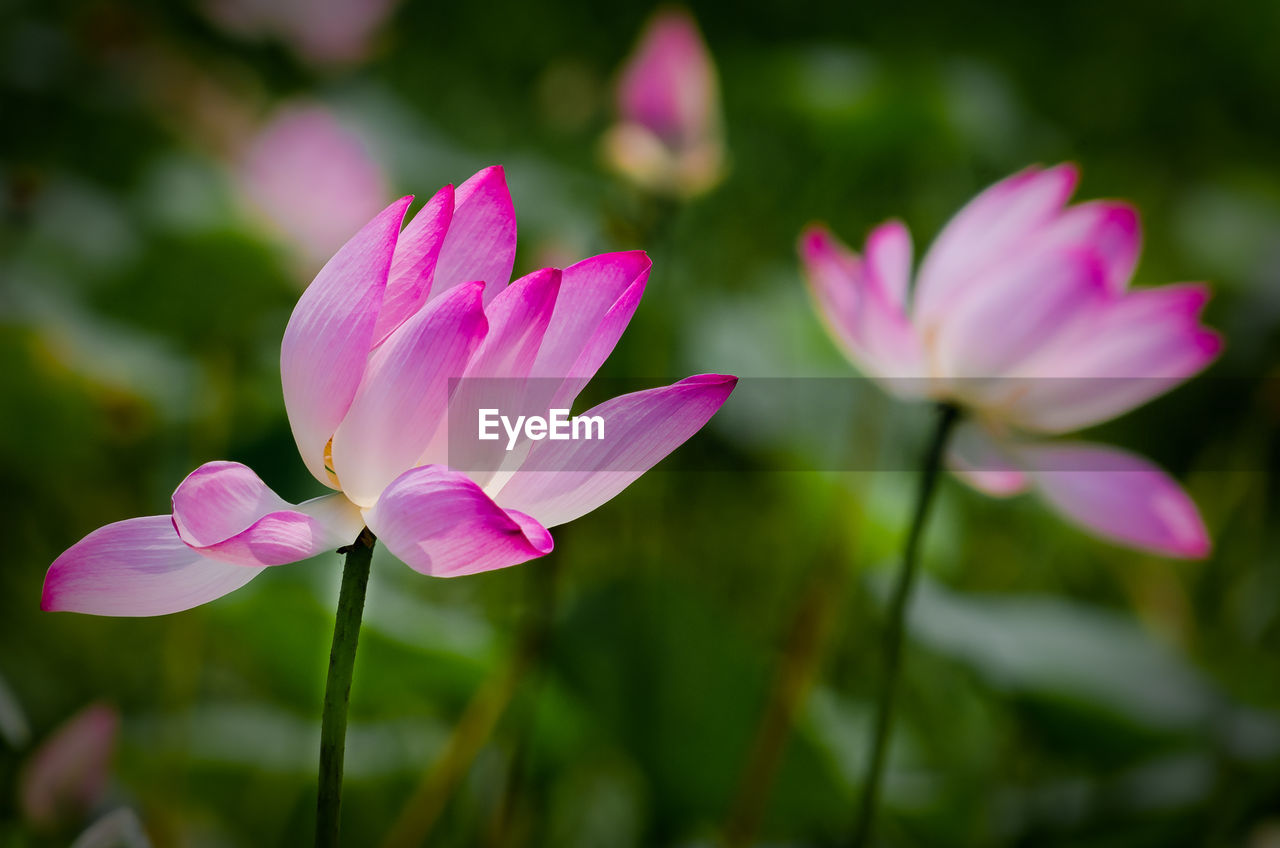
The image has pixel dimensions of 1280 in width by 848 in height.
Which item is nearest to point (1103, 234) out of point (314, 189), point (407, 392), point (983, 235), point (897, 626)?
point (983, 235)

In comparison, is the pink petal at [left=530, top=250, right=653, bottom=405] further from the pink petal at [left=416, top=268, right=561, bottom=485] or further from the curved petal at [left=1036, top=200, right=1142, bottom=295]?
the curved petal at [left=1036, top=200, right=1142, bottom=295]

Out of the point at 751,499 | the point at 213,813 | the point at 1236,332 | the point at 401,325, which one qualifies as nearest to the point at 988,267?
the point at 401,325

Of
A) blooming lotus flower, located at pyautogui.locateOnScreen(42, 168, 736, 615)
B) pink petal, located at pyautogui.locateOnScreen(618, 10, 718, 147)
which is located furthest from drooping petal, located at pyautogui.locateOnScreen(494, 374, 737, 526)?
pink petal, located at pyautogui.locateOnScreen(618, 10, 718, 147)

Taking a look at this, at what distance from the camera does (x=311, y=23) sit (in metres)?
1.01

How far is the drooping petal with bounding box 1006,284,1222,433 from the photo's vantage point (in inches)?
11.7

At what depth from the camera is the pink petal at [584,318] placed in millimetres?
173

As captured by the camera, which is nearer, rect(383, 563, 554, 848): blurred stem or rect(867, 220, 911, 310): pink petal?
rect(867, 220, 911, 310): pink petal

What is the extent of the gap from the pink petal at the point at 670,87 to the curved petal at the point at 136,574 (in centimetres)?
45

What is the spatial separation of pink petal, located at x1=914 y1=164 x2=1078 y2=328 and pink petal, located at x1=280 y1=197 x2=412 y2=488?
19 cm

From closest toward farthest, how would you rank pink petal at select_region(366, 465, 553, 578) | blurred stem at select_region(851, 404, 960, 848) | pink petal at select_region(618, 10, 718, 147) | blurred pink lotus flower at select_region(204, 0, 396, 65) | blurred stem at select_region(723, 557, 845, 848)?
pink petal at select_region(366, 465, 553, 578), blurred stem at select_region(851, 404, 960, 848), blurred stem at select_region(723, 557, 845, 848), pink petal at select_region(618, 10, 718, 147), blurred pink lotus flower at select_region(204, 0, 396, 65)

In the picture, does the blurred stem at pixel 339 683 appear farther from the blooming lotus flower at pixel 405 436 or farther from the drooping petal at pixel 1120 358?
the drooping petal at pixel 1120 358

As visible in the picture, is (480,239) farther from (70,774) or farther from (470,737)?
(470,737)

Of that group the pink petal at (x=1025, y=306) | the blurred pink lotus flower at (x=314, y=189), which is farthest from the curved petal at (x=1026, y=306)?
the blurred pink lotus flower at (x=314, y=189)

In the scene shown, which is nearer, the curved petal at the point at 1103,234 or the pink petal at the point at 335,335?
the pink petal at the point at 335,335
